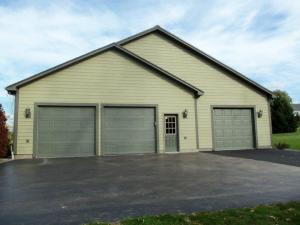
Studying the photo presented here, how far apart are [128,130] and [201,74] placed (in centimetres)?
628

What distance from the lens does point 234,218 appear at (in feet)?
16.5

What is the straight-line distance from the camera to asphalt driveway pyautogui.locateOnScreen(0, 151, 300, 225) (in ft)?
18.4

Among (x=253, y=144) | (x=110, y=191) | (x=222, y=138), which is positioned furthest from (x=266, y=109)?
(x=110, y=191)

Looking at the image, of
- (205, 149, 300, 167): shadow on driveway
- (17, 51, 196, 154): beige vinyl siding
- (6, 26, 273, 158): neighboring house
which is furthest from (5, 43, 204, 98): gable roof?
(205, 149, 300, 167): shadow on driveway

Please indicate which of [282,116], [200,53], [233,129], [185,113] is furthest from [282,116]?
[185,113]

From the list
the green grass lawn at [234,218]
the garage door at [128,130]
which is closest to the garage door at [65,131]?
the garage door at [128,130]

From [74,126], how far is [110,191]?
8999mm

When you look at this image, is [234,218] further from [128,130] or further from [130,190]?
[128,130]

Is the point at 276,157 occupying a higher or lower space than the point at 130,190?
higher

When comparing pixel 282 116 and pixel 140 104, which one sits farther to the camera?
pixel 282 116

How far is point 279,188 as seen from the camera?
24.6 ft

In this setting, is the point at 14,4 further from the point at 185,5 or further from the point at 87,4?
the point at 185,5

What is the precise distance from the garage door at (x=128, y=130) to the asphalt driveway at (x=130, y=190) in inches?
185

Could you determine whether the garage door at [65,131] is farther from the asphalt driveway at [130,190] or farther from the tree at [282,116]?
the tree at [282,116]
